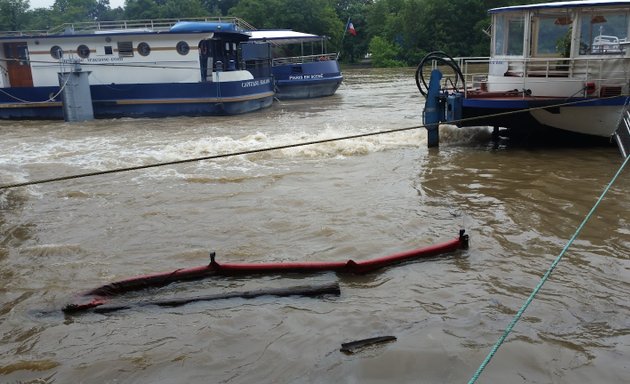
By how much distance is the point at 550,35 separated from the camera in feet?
39.4

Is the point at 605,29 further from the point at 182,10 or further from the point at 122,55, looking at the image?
the point at 182,10

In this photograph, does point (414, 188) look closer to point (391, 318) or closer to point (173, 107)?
point (391, 318)

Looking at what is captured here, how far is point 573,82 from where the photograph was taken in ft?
36.9

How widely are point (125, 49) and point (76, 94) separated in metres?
2.43

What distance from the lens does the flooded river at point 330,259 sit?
4.34 meters

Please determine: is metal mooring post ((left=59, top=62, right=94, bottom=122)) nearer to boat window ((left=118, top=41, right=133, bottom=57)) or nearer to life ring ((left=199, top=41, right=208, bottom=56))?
boat window ((left=118, top=41, right=133, bottom=57))

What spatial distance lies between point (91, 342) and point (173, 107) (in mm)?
17309

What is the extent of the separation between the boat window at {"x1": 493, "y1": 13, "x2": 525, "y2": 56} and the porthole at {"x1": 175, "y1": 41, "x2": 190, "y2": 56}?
12.1m

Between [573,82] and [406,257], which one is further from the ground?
[573,82]

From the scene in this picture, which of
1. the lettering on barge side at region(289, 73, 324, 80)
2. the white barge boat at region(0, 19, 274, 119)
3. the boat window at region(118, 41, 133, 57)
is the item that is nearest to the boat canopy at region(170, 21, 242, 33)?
the white barge boat at region(0, 19, 274, 119)

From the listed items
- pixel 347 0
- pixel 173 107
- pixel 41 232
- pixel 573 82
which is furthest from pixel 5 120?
pixel 347 0

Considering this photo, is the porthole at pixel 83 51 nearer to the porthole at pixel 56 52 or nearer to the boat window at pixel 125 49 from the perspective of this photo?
the porthole at pixel 56 52

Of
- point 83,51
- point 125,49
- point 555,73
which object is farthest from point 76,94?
point 555,73

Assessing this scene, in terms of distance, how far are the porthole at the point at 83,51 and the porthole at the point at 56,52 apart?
67 cm
